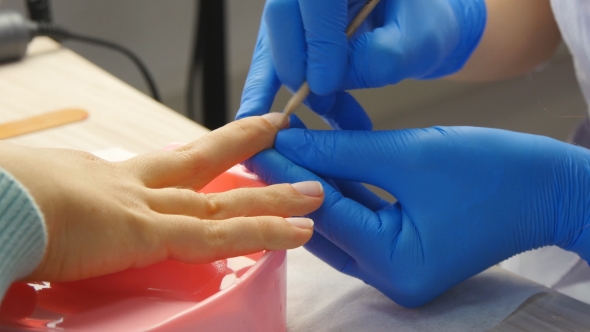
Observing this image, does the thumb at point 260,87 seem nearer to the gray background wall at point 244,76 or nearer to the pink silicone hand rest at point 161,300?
the pink silicone hand rest at point 161,300

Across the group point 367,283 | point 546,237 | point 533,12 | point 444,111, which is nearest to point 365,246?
point 367,283

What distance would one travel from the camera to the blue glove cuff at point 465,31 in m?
0.70

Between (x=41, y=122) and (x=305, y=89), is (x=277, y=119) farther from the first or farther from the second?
(x=41, y=122)

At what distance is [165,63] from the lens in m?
1.54

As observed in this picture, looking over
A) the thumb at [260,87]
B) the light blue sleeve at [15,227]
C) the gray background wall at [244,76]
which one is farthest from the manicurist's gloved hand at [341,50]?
the gray background wall at [244,76]

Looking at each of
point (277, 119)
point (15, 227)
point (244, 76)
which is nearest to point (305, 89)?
point (277, 119)

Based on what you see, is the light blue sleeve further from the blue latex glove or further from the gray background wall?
the gray background wall

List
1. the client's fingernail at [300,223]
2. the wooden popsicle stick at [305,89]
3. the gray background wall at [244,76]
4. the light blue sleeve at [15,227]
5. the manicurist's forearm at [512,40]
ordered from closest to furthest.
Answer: the light blue sleeve at [15,227], the client's fingernail at [300,223], the wooden popsicle stick at [305,89], the manicurist's forearm at [512,40], the gray background wall at [244,76]

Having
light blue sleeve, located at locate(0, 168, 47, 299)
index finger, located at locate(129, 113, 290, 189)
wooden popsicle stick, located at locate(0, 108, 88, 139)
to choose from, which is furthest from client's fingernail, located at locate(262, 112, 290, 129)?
wooden popsicle stick, located at locate(0, 108, 88, 139)

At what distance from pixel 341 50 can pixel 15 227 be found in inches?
13.6

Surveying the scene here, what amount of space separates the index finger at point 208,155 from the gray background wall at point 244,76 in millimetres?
483

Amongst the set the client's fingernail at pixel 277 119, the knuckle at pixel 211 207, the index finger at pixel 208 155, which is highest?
the client's fingernail at pixel 277 119

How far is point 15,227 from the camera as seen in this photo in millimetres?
350

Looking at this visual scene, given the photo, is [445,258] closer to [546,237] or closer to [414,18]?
[546,237]
